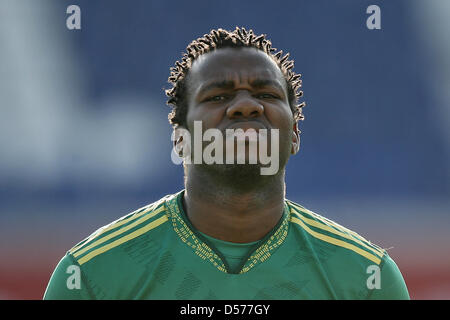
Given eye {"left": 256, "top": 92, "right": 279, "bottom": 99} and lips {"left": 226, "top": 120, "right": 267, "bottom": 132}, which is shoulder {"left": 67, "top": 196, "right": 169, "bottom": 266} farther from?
eye {"left": 256, "top": 92, "right": 279, "bottom": 99}

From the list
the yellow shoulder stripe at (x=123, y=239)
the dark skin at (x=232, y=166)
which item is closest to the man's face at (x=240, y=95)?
the dark skin at (x=232, y=166)

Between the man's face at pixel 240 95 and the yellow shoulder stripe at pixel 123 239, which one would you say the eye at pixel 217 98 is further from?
the yellow shoulder stripe at pixel 123 239

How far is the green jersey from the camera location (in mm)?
2486

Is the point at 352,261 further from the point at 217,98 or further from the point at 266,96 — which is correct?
the point at 217,98

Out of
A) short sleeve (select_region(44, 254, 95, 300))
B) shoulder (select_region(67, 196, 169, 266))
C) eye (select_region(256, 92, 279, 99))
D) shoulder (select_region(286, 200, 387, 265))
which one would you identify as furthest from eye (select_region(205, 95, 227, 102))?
short sleeve (select_region(44, 254, 95, 300))

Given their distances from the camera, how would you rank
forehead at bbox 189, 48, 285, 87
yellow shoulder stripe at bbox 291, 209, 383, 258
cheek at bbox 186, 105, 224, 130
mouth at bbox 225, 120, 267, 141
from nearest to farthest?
1. mouth at bbox 225, 120, 267, 141
2. cheek at bbox 186, 105, 224, 130
3. forehead at bbox 189, 48, 285, 87
4. yellow shoulder stripe at bbox 291, 209, 383, 258

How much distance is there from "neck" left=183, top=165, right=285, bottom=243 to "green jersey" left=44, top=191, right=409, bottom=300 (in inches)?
1.8

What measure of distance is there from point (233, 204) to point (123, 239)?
23.2 inches

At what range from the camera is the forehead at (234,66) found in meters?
2.69

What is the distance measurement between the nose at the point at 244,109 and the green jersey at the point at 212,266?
0.60 m

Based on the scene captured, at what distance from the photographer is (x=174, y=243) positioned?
8.66 feet

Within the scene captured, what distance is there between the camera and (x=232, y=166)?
2486mm
